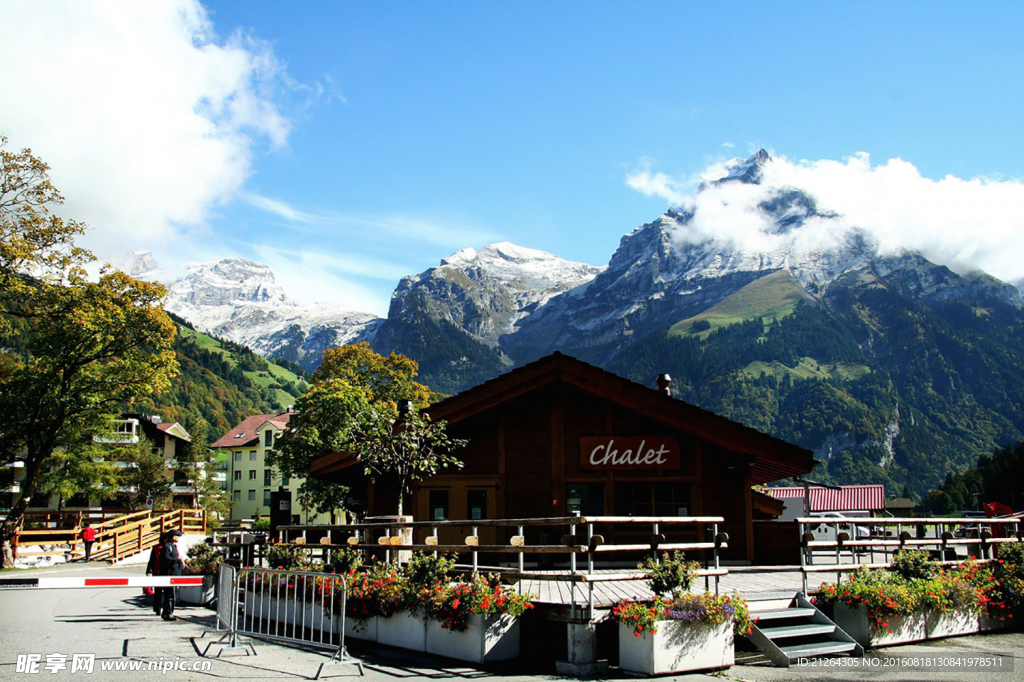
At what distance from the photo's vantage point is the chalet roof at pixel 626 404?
2025cm

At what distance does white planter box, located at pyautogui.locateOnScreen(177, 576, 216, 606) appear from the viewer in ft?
62.4

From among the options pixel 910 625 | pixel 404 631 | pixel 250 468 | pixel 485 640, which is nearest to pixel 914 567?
pixel 910 625

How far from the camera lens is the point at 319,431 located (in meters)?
43.3

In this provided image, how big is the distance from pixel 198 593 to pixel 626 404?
10.6 m

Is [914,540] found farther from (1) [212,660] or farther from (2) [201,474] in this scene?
(2) [201,474]

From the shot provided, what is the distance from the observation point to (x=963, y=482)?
130500mm

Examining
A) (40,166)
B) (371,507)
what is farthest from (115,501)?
(371,507)

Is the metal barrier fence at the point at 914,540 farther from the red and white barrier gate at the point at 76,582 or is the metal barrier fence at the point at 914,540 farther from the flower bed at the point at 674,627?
the red and white barrier gate at the point at 76,582

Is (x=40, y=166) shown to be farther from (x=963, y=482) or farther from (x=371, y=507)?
(x=963, y=482)

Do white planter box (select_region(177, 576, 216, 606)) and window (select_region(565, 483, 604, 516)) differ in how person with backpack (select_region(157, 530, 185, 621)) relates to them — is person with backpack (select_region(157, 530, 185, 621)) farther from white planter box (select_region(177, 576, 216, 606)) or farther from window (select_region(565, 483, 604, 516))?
window (select_region(565, 483, 604, 516))

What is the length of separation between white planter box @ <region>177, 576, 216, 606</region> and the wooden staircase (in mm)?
11998

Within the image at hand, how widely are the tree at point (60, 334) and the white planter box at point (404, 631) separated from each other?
25174 mm

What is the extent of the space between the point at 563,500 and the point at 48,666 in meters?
12.0

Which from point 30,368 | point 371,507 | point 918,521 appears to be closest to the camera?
point 918,521
